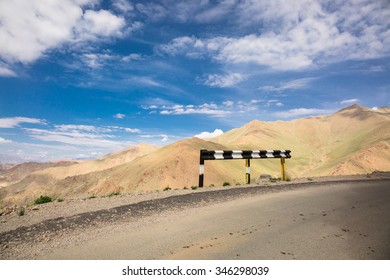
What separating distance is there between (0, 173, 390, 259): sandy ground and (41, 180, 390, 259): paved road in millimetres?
15

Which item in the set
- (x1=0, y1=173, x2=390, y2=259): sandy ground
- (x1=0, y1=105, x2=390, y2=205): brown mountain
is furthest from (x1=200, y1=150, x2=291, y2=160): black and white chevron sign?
(x1=0, y1=105, x2=390, y2=205): brown mountain

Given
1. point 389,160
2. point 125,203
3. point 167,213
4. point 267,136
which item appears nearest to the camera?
point 167,213

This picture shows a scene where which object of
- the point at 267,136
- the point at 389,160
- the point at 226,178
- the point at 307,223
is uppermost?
the point at 267,136

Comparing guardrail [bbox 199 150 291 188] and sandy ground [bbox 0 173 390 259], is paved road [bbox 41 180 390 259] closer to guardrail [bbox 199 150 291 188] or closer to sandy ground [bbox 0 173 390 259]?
sandy ground [bbox 0 173 390 259]

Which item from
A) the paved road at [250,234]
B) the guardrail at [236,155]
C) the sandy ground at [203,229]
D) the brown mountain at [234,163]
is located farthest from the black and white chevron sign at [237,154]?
the paved road at [250,234]

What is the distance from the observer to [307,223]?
6336 millimetres

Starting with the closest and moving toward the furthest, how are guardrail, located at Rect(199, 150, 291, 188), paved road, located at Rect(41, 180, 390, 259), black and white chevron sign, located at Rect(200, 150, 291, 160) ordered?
paved road, located at Rect(41, 180, 390, 259), guardrail, located at Rect(199, 150, 291, 188), black and white chevron sign, located at Rect(200, 150, 291, 160)

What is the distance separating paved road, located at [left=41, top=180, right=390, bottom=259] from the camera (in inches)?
180

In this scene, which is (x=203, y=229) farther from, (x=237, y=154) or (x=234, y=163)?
(x=234, y=163)

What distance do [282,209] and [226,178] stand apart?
2537 cm

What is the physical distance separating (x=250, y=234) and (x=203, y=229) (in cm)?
100

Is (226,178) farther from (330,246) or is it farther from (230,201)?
(330,246)

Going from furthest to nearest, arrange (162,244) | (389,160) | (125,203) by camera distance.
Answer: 1. (389,160)
2. (125,203)
3. (162,244)
